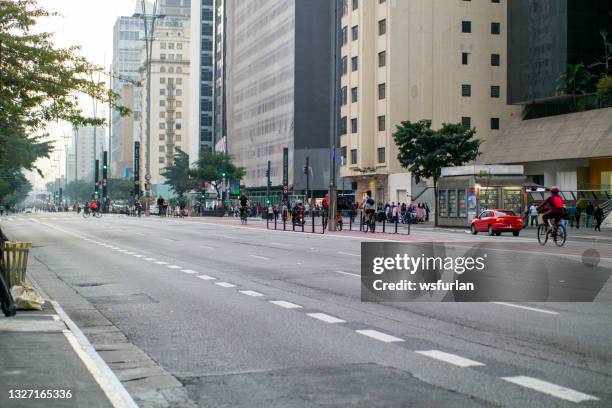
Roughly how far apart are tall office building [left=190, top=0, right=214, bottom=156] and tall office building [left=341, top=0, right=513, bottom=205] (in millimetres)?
92968

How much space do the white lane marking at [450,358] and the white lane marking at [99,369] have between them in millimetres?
2817

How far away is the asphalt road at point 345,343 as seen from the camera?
656 centimetres

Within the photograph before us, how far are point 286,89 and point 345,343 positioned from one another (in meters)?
100

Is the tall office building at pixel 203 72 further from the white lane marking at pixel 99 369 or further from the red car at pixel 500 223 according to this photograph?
the white lane marking at pixel 99 369

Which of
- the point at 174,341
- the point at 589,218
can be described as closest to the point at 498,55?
the point at 589,218

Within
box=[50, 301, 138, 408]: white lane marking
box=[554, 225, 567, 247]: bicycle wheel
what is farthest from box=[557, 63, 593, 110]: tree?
box=[50, 301, 138, 408]: white lane marking

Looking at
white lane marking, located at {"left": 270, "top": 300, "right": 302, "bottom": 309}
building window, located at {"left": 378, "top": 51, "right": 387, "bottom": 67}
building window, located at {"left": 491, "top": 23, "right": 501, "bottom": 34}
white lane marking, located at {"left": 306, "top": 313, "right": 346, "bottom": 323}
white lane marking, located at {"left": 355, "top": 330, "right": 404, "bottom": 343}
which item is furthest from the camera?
building window, located at {"left": 491, "top": 23, "right": 501, "bottom": 34}

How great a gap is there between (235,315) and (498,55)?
73503 millimetres

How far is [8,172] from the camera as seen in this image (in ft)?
327

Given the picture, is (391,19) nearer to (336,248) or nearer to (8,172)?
(8,172)

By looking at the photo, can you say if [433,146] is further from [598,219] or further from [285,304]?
[285,304]

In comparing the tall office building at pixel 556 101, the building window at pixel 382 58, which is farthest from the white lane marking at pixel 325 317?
the building window at pixel 382 58

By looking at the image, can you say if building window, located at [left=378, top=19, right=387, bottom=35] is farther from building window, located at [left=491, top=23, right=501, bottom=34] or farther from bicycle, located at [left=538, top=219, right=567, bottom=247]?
bicycle, located at [left=538, top=219, right=567, bottom=247]

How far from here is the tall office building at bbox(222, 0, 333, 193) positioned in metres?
105
